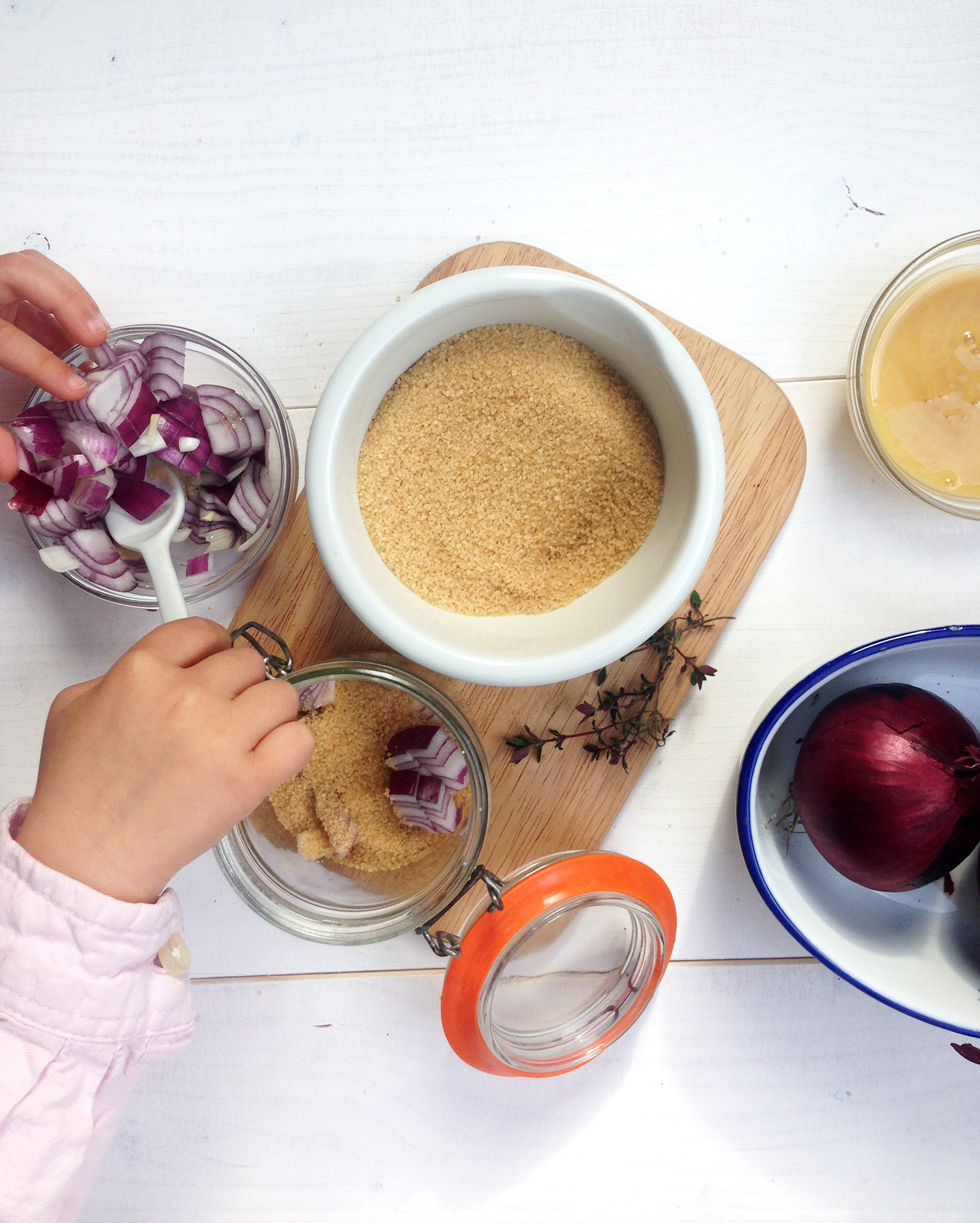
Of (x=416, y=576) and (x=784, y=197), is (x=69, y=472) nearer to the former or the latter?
(x=416, y=576)

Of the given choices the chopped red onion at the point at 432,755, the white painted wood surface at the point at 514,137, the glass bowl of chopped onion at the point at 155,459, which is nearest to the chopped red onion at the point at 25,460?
the glass bowl of chopped onion at the point at 155,459

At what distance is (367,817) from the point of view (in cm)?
74

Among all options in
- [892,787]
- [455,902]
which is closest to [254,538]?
[455,902]

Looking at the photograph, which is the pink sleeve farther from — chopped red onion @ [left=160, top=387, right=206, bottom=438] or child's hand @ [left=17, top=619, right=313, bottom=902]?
chopped red onion @ [left=160, top=387, right=206, bottom=438]

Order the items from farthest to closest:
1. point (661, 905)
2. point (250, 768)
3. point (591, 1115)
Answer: point (591, 1115), point (661, 905), point (250, 768)

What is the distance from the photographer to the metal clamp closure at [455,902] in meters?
0.71

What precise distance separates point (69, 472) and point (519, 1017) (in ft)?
2.07

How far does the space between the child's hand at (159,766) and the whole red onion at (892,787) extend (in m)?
0.44

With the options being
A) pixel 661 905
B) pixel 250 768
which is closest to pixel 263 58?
pixel 250 768

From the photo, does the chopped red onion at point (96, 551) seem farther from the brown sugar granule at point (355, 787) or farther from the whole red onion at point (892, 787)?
the whole red onion at point (892, 787)

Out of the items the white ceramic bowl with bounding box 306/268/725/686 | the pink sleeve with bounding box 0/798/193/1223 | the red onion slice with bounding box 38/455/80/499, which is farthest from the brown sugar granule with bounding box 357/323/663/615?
the pink sleeve with bounding box 0/798/193/1223

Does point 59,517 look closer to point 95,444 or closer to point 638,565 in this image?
point 95,444

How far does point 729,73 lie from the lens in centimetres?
80

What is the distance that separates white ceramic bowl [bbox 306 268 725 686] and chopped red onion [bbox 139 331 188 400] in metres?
0.18
